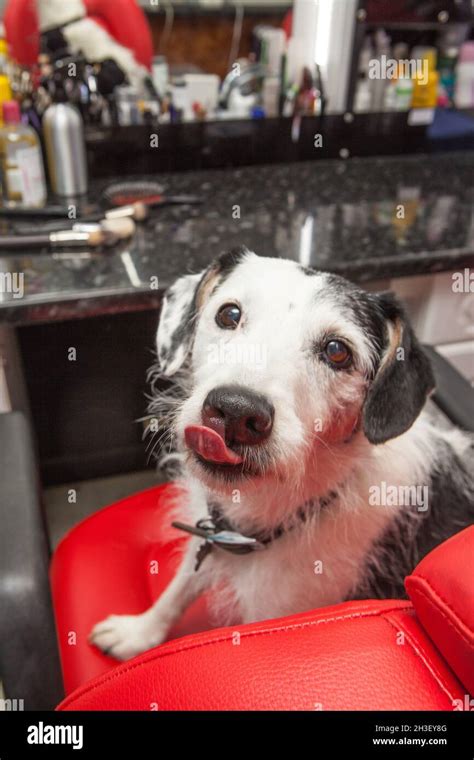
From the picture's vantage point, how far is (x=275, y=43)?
1.81 meters

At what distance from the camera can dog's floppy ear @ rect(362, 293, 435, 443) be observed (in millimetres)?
871

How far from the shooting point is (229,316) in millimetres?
940

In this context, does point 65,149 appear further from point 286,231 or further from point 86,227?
point 286,231

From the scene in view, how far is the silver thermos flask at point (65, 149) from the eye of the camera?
1519 mm

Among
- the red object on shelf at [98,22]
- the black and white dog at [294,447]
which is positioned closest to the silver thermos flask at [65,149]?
the red object on shelf at [98,22]

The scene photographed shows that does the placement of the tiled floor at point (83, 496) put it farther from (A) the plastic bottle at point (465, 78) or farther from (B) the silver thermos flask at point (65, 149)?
(A) the plastic bottle at point (465, 78)

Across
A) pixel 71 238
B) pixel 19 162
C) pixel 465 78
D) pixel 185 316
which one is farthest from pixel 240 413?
pixel 465 78

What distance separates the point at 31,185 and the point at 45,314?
49cm

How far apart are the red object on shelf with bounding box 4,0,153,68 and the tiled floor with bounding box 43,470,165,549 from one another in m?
1.21

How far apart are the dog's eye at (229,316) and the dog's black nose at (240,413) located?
0.20 m

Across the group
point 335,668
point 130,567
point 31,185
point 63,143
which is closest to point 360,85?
point 63,143

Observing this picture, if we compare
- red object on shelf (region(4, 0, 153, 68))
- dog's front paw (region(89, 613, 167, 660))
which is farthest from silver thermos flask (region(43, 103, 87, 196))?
dog's front paw (region(89, 613, 167, 660))
